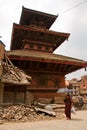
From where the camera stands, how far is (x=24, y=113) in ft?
37.2

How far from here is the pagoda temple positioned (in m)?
15.6

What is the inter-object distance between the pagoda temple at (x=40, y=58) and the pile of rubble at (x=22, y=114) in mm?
1882

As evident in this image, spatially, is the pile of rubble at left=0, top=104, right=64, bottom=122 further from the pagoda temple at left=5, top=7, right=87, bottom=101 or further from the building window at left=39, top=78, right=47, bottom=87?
the building window at left=39, top=78, right=47, bottom=87

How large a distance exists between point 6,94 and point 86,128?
650 cm

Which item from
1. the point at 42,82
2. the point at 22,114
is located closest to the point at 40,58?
the point at 42,82

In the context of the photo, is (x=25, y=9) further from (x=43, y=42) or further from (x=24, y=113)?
(x=24, y=113)

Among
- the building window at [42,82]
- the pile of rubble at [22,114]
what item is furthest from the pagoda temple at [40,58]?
the pile of rubble at [22,114]

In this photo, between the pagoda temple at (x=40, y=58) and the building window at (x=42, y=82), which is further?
the building window at (x=42, y=82)

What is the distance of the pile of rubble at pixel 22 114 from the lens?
10564mm

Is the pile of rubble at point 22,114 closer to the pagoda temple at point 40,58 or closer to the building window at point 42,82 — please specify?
the pagoda temple at point 40,58

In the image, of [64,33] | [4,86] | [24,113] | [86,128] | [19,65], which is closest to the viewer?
[86,128]

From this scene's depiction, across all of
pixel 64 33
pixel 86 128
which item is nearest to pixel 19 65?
pixel 64 33

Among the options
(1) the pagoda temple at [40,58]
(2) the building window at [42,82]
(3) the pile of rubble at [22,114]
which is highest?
(1) the pagoda temple at [40,58]

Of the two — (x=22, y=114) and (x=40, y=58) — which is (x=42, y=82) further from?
(x=22, y=114)
